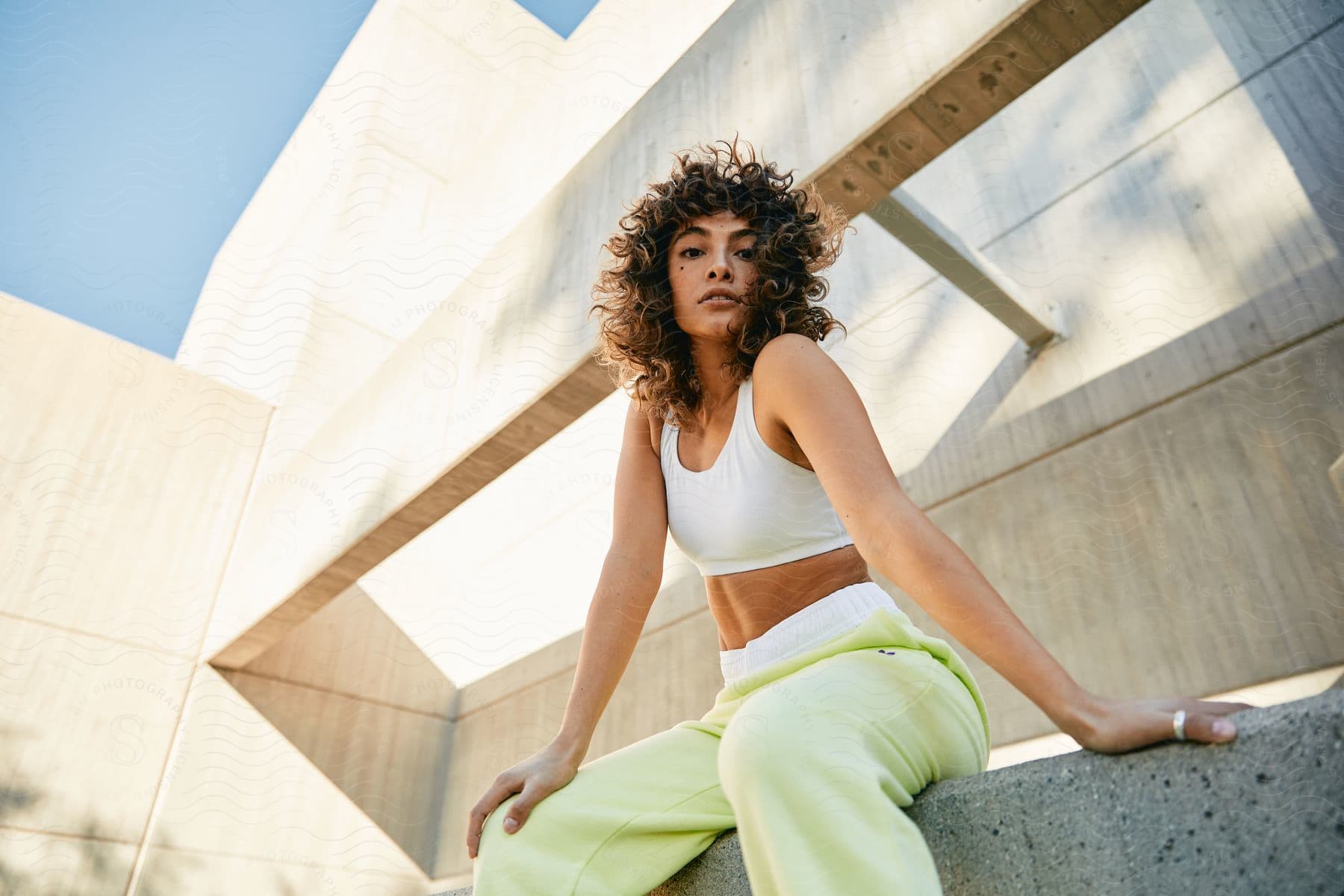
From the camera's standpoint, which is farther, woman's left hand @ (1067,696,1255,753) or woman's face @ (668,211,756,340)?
woman's face @ (668,211,756,340)

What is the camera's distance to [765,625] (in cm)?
111

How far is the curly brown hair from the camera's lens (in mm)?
1354

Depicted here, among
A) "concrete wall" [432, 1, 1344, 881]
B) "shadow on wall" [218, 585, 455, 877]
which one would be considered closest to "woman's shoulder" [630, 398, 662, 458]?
"concrete wall" [432, 1, 1344, 881]

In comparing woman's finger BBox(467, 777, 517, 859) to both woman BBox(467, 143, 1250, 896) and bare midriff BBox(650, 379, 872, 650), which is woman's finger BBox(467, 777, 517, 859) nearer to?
woman BBox(467, 143, 1250, 896)

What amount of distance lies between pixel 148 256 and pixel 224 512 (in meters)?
2.24

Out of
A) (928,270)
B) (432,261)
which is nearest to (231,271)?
(432,261)

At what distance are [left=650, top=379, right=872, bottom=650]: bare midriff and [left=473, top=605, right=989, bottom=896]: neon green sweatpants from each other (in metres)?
0.08

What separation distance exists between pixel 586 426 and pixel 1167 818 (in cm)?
403

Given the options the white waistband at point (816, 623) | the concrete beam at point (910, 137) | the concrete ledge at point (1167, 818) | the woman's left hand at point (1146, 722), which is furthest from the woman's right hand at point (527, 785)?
the concrete beam at point (910, 137)

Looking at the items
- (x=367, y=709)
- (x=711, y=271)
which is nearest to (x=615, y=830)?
(x=711, y=271)

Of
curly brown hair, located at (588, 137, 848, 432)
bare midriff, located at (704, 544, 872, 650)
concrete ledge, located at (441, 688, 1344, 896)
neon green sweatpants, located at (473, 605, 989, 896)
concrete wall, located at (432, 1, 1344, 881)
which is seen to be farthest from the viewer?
concrete wall, located at (432, 1, 1344, 881)

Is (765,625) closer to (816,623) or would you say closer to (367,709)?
(816,623)

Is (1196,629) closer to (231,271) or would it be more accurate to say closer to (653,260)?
(653,260)

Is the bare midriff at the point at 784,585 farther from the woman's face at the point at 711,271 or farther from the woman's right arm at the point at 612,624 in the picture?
the woman's face at the point at 711,271
